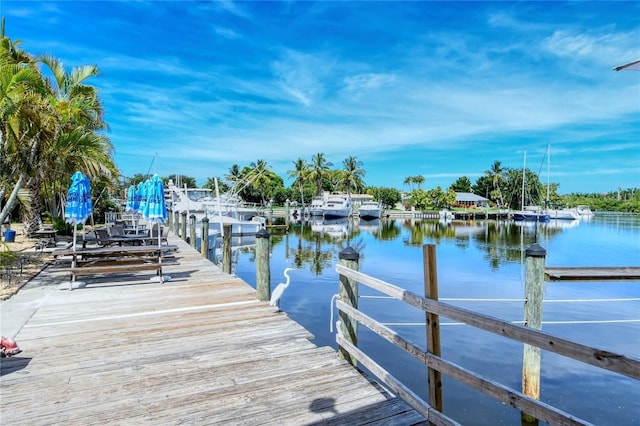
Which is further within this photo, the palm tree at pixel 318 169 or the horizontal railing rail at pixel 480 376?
the palm tree at pixel 318 169

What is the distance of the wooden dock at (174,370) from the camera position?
124 inches

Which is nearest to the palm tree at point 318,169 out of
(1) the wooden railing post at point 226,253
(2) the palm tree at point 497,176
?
(2) the palm tree at point 497,176

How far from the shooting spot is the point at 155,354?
4.39 metres

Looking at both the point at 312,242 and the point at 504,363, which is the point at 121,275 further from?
the point at 312,242

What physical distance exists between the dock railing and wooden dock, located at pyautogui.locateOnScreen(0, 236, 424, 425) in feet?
0.58

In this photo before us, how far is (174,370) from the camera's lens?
3969 mm

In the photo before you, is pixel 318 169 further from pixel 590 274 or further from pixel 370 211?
pixel 590 274

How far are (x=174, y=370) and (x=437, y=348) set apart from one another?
7.99ft

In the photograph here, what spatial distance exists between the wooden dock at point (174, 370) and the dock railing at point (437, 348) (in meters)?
0.18

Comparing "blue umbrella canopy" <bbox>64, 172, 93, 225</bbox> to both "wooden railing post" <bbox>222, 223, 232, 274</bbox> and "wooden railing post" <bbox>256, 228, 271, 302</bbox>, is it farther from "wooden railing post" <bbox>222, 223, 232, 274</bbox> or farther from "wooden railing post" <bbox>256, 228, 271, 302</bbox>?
"wooden railing post" <bbox>256, 228, 271, 302</bbox>

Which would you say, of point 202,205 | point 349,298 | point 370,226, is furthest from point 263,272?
point 370,226

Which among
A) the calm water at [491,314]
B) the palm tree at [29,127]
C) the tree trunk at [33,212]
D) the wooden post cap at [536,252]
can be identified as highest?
the palm tree at [29,127]

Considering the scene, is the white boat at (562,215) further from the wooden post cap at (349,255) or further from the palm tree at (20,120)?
the wooden post cap at (349,255)

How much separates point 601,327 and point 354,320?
355 inches
